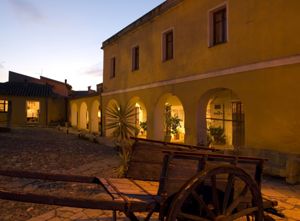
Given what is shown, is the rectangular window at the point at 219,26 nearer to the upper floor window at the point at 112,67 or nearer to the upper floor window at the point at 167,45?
the upper floor window at the point at 167,45

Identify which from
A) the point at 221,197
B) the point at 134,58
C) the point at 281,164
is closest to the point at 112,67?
the point at 134,58

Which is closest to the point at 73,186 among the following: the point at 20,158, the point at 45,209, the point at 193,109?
the point at 45,209

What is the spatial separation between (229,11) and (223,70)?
1.92m

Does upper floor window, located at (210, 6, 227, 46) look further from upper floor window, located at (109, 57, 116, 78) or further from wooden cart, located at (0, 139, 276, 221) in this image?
upper floor window, located at (109, 57, 116, 78)

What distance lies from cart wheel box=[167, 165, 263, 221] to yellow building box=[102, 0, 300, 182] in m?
4.43

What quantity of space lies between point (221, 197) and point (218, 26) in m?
8.19

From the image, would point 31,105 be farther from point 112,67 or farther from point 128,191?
point 128,191

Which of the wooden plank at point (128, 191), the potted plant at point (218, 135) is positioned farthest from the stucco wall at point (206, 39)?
the wooden plank at point (128, 191)

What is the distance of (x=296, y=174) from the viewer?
6977 millimetres

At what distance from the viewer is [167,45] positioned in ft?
43.1

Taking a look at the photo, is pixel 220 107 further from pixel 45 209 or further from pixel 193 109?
pixel 45 209

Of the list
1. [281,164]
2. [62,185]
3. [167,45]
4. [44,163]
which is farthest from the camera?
[167,45]

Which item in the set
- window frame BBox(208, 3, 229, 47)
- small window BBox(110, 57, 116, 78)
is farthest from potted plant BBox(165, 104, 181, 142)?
window frame BBox(208, 3, 229, 47)

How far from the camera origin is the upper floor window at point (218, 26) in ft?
33.0
